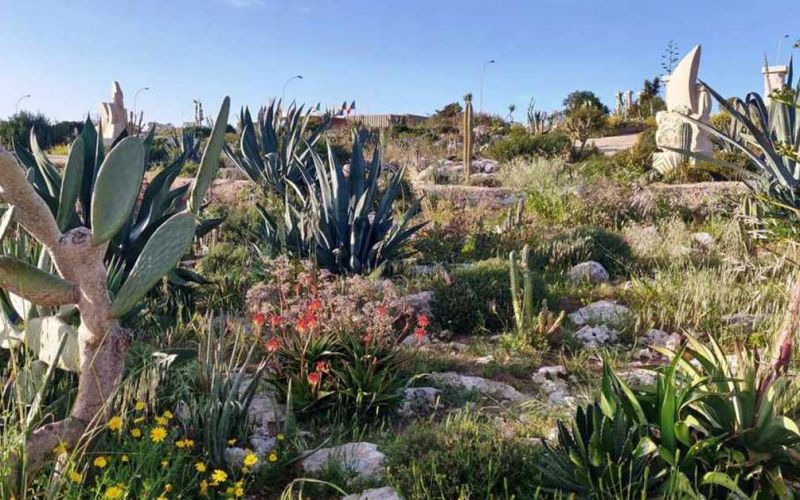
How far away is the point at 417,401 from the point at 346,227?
2.60m

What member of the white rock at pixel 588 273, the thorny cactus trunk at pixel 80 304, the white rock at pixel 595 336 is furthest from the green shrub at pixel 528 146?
the thorny cactus trunk at pixel 80 304

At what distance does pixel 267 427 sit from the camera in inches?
126

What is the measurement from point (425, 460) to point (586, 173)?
11720 millimetres

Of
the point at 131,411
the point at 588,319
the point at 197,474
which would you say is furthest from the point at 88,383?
the point at 588,319

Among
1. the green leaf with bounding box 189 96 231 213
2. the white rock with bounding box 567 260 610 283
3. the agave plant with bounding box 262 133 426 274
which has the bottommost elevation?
the white rock with bounding box 567 260 610 283

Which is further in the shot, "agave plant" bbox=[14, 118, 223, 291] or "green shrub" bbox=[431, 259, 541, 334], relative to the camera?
"green shrub" bbox=[431, 259, 541, 334]

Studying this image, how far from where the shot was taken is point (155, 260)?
8.25 ft

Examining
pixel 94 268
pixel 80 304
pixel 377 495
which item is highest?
pixel 94 268

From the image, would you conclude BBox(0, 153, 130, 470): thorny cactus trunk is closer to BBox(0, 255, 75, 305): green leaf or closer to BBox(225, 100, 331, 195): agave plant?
BBox(0, 255, 75, 305): green leaf

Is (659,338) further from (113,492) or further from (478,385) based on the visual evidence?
(113,492)

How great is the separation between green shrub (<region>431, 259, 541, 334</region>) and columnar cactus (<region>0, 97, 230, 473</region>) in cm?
287

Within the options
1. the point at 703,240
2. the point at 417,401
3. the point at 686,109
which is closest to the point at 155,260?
the point at 417,401

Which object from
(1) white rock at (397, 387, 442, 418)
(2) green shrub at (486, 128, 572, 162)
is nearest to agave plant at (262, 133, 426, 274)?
(1) white rock at (397, 387, 442, 418)

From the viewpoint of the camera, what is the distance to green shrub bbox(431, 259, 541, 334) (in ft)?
17.0
